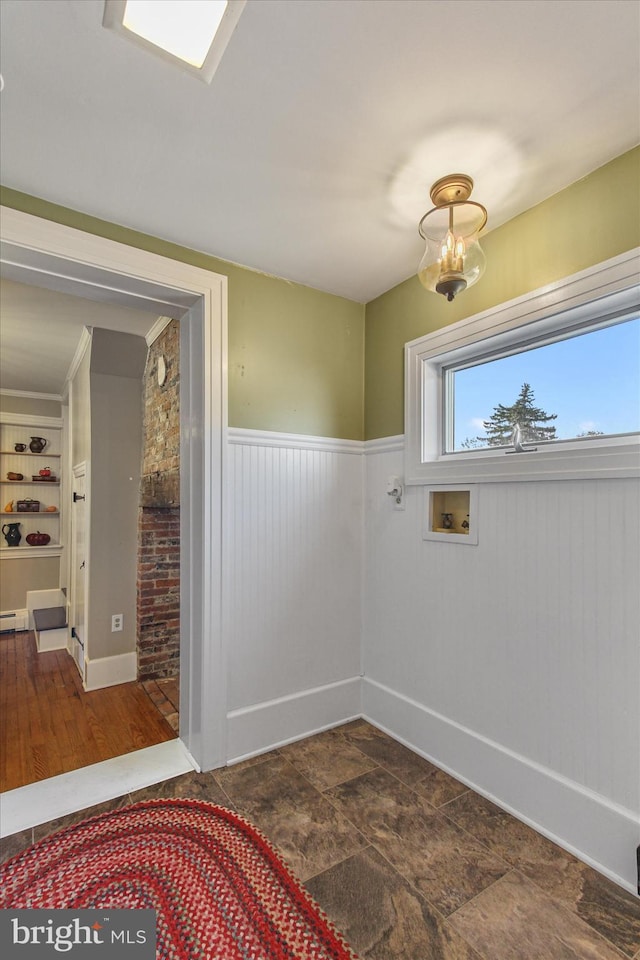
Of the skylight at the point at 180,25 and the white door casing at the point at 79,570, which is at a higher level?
the skylight at the point at 180,25

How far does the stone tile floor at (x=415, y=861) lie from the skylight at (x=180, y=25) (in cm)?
232

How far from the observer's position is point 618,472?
142cm

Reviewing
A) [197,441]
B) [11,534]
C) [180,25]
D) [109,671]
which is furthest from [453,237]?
[11,534]

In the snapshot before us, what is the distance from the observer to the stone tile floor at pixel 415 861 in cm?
122

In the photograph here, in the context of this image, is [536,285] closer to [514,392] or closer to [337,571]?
[514,392]

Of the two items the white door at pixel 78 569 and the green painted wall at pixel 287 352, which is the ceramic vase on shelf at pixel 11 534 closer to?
the white door at pixel 78 569

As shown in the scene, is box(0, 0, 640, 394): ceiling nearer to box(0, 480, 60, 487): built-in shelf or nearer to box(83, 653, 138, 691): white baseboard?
box(83, 653, 138, 691): white baseboard

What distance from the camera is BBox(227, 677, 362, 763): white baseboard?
205 cm

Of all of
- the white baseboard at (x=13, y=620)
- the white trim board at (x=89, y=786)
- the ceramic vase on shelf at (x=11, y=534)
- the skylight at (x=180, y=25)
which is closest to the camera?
the skylight at (x=180, y=25)

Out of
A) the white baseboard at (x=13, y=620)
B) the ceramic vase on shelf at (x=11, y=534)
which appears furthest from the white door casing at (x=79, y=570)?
the ceramic vase on shelf at (x=11, y=534)

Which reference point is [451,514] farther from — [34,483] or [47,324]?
[34,483]

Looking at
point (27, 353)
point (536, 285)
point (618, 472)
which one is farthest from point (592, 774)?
point (27, 353)

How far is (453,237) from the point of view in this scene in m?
1.50

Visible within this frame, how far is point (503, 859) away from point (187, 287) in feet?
8.05
